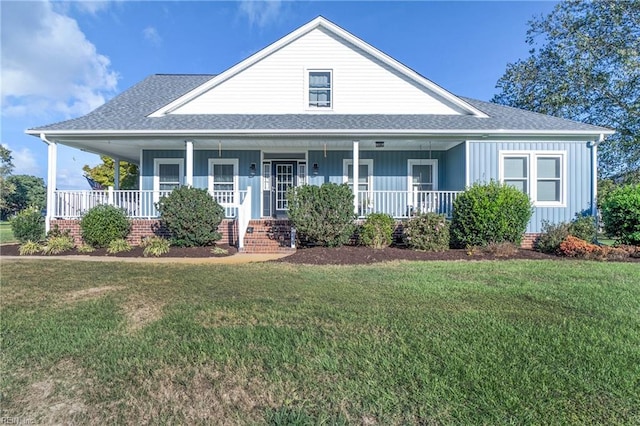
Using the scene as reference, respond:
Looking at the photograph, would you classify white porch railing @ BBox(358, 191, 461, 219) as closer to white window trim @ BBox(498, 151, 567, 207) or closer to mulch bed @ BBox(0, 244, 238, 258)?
white window trim @ BBox(498, 151, 567, 207)

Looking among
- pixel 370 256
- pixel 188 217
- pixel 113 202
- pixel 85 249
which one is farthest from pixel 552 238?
pixel 113 202

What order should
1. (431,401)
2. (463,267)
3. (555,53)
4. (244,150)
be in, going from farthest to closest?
(555,53), (244,150), (463,267), (431,401)

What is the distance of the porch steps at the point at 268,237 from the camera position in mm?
9883

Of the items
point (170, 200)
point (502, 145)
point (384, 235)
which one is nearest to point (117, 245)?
point (170, 200)

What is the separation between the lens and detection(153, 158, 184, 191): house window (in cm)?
1306

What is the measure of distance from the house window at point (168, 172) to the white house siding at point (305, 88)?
216cm

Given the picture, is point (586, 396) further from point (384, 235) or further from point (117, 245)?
point (117, 245)

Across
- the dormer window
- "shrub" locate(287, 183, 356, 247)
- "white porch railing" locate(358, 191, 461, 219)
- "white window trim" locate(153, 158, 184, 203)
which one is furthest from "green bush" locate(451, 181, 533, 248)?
"white window trim" locate(153, 158, 184, 203)

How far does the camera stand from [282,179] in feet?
43.7

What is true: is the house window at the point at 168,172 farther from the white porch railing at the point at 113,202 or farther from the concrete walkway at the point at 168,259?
the concrete walkway at the point at 168,259

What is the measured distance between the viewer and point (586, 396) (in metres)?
2.38

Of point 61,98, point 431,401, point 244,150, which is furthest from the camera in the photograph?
point 61,98

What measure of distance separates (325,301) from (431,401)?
7.46 feet

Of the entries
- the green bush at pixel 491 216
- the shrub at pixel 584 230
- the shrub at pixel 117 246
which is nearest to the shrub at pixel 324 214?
the green bush at pixel 491 216
